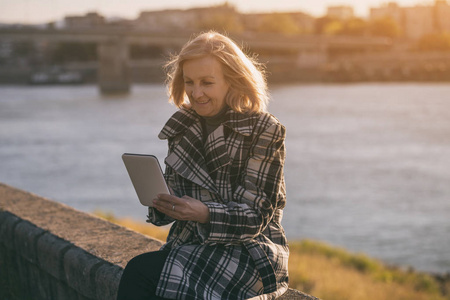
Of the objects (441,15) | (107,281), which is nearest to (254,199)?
(107,281)

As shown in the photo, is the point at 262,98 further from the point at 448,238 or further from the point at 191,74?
the point at 448,238

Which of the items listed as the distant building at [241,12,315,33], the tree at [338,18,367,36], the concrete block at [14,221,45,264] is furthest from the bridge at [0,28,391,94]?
the distant building at [241,12,315,33]

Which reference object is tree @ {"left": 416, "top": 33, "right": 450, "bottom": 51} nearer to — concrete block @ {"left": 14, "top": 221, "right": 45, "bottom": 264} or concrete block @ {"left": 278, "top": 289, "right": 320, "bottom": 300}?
concrete block @ {"left": 14, "top": 221, "right": 45, "bottom": 264}

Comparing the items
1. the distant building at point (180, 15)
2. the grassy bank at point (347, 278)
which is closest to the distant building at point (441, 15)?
the distant building at point (180, 15)

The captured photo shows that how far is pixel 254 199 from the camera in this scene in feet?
5.60

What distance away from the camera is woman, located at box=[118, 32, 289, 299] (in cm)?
171

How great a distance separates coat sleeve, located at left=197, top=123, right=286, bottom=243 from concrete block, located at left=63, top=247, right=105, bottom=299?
2.23 feet

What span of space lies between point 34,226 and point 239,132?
1.33 m

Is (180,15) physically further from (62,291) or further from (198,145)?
(198,145)

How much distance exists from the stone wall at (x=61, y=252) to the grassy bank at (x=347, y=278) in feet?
11.5

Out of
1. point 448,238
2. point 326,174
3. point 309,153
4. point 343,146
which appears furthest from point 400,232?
point 343,146

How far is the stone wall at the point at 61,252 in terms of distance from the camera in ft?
7.37

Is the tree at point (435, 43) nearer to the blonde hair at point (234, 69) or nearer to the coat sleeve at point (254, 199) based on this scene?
the blonde hair at point (234, 69)

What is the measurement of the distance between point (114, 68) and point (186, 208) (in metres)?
49.0
